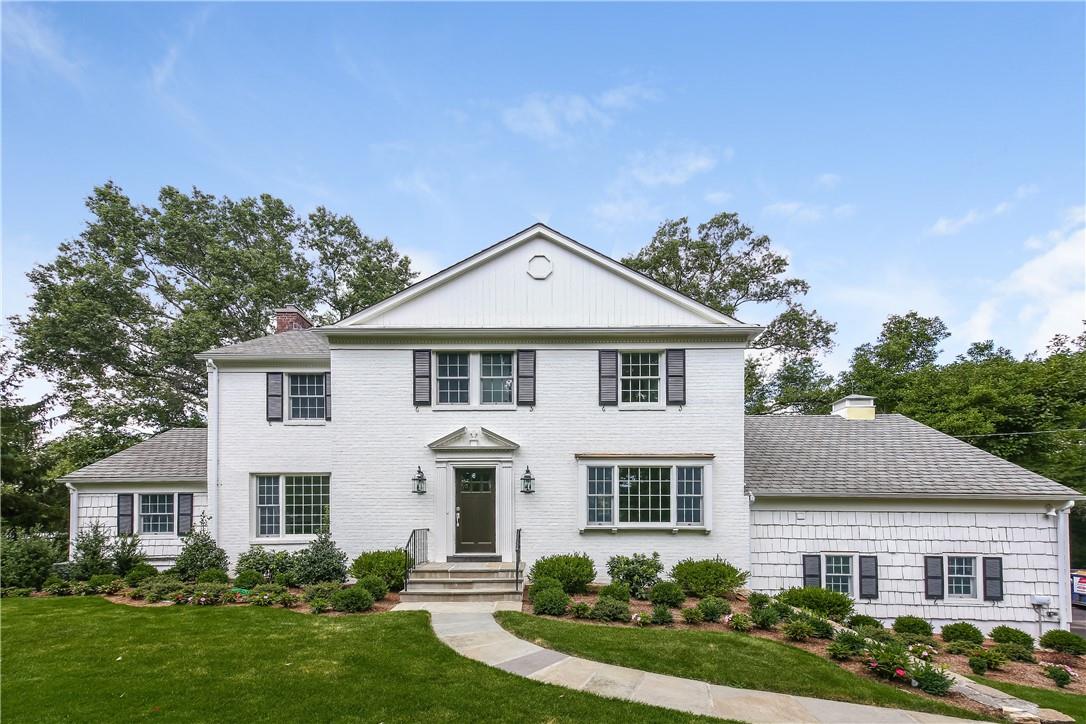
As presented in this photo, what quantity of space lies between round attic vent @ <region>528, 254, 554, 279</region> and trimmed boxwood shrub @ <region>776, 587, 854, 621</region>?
919cm

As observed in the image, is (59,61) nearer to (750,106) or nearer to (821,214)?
(750,106)

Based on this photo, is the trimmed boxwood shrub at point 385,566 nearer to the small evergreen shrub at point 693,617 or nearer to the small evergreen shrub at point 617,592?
the small evergreen shrub at point 617,592

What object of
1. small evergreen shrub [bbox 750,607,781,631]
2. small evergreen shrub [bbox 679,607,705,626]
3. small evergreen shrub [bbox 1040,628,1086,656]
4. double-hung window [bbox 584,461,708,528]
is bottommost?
small evergreen shrub [bbox 1040,628,1086,656]

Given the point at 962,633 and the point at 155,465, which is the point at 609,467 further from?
the point at 155,465

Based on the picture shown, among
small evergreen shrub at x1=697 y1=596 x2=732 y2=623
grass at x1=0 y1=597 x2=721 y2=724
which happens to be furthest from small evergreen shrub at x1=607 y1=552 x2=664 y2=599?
grass at x1=0 y1=597 x2=721 y2=724

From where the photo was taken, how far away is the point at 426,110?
54.2 ft

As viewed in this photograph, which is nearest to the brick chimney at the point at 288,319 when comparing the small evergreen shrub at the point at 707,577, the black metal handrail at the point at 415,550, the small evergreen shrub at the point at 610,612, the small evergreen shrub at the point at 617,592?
the black metal handrail at the point at 415,550

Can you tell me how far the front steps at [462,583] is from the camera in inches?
420

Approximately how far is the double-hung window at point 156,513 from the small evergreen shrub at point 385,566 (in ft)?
22.3

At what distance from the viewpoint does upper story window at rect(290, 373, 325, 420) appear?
46.4 feet

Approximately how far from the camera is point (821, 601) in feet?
37.1

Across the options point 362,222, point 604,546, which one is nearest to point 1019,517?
point 604,546

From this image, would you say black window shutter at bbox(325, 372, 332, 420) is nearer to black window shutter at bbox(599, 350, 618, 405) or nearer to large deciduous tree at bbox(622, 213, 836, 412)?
black window shutter at bbox(599, 350, 618, 405)

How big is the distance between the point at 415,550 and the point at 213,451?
634cm
